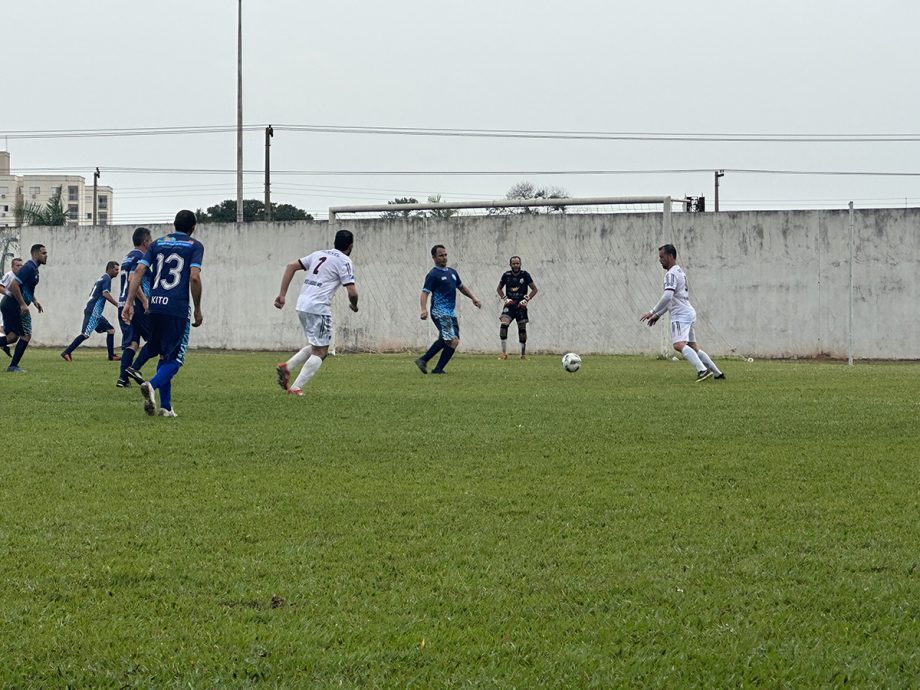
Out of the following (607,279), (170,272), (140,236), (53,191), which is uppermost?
(53,191)

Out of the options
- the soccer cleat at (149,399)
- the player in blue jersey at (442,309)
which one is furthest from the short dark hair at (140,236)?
the player in blue jersey at (442,309)

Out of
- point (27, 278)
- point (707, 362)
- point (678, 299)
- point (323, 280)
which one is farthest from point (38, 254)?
point (707, 362)

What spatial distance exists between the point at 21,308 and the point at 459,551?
1398 cm

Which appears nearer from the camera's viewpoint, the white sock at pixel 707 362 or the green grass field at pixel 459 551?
the green grass field at pixel 459 551

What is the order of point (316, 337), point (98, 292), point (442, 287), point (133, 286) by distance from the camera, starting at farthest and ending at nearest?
point (98, 292) → point (442, 287) → point (316, 337) → point (133, 286)

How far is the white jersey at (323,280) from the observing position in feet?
42.9

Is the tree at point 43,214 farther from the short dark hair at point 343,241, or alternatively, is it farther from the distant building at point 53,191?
the distant building at point 53,191

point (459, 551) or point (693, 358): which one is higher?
point (693, 358)

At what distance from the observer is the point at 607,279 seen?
25.3 meters

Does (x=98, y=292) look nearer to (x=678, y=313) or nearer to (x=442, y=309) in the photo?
(x=442, y=309)

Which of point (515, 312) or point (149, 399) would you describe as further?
point (515, 312)

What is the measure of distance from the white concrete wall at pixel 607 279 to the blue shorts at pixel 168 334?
14558mm

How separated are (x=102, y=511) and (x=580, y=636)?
289 cm

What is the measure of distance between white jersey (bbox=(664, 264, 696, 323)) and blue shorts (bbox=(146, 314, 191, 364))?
7614 mm
